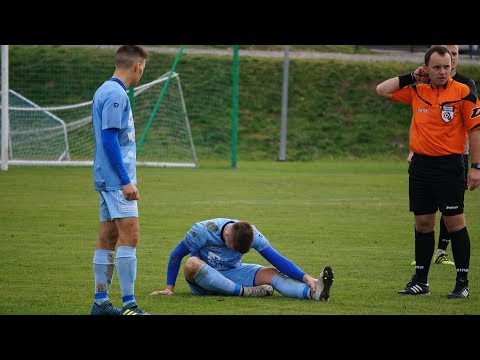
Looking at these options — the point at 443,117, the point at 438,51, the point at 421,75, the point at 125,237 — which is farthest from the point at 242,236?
the point at 438,51

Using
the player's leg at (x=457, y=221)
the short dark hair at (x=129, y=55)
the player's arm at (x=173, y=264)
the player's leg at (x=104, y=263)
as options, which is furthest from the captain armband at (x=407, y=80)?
the player's leg at (x=104, y=263)

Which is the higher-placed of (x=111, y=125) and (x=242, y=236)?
(x=111, y=125)

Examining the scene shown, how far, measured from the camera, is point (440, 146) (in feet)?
30.6

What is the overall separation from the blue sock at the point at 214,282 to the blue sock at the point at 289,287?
37 cm

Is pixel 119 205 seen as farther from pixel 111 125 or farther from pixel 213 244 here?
pixel 213 244

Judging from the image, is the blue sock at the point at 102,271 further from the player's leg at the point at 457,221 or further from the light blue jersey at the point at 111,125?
the player's leg at the point at 457,221

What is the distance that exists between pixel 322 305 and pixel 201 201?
9.92 meters

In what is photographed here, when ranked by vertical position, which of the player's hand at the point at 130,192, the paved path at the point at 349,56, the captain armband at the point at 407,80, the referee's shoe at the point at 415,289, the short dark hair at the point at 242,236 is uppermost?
the paved path at the point at 349,56

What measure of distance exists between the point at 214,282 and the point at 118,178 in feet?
5.85

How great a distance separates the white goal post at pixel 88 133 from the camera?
92.8 ft

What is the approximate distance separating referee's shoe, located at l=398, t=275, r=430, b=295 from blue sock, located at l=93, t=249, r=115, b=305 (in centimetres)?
296

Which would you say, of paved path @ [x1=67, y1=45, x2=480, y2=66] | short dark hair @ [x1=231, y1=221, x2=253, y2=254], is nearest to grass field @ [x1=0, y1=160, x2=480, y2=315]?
short dark hair @ [x1=231, y1=221, x2=253, y2=254]

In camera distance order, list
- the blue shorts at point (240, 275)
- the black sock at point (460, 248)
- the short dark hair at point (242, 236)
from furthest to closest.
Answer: the black sock at point (460, 248), the blue shorts at point (240, 275), the short dark hair at point (242, 236)

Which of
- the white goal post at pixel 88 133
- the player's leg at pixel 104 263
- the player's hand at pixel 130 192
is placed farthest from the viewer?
the white goal post at pixel 88 133
